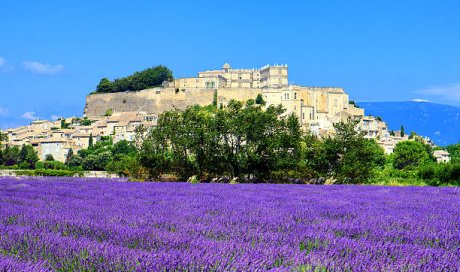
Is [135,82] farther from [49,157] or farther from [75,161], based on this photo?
[75,161]

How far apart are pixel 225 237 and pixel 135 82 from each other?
108 meters

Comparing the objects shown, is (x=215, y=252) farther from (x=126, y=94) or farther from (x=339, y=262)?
(x=126, y=94)

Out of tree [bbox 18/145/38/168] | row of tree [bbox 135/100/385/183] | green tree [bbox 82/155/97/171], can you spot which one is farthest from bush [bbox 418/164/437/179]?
tree [bbox 18/145/38/168]

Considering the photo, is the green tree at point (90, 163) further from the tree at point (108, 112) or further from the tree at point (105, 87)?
the tree at point (105, 87)

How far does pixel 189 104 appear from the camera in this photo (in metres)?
101

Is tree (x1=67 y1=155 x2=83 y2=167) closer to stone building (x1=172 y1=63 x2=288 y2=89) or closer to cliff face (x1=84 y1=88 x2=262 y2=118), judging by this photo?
cliff face (x1=84 y1=88 x2=262 y2=118)

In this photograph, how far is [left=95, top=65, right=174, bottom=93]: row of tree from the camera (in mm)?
110363

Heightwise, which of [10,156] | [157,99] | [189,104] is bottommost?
[10,156]

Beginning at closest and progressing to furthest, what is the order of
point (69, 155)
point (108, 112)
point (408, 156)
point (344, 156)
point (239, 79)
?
1. point (344, 156)
2. point (408, 156)
3. point (69, 155)
4. point (108, 112)
5. point (239, 79)

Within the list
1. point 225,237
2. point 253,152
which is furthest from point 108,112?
point 225,237

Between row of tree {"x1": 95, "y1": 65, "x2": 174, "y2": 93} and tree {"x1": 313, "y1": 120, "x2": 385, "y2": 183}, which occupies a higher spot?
row of tree {"x1": 95, "y1": 65, "x2": 174, "y2": 93}

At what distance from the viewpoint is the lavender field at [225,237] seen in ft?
12.6

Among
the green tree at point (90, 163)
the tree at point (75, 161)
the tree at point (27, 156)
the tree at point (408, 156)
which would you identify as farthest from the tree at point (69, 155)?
the tree at point (408, 156)

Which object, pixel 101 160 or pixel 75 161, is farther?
pixel 75 161
